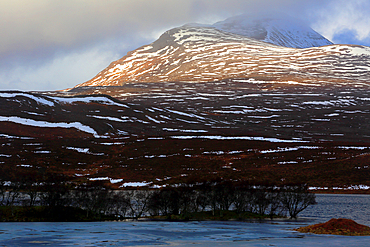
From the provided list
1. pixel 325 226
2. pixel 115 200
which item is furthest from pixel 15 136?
pixel 325 226

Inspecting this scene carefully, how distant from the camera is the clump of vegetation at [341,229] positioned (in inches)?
1240

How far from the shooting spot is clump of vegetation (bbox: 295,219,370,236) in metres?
31.5

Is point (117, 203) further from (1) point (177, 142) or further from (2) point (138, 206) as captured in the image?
(1) point (177, 142)

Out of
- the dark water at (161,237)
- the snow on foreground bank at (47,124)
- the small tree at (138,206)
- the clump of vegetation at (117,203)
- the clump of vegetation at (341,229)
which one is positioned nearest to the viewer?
the dark water at (161,237)

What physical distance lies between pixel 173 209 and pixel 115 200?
20.8 feet

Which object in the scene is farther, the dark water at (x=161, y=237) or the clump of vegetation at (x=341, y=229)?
the clump of vegetation at (x=341, y=229)

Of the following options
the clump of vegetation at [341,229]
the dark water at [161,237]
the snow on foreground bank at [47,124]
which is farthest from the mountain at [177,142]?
the clump of vegetation at [341,229]

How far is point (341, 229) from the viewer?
3212 centimetres

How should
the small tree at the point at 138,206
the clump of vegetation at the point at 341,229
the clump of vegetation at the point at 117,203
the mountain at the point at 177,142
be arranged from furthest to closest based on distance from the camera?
the mountain at the point at 177,142 < the small tree at the point at 138,206 < the clump of vegetation at the point at 117,203 < the clump of vegetation at the point at 341,229

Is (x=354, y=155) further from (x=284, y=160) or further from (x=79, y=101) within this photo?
(x=79, y=101)

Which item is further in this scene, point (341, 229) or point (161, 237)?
point (341, 229)

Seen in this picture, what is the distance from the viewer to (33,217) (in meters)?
38.9

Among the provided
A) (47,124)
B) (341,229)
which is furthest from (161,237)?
(47,124)

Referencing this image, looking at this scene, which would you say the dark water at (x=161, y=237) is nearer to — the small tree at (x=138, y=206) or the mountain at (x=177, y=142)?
the small tree at (x=138, y=206)
